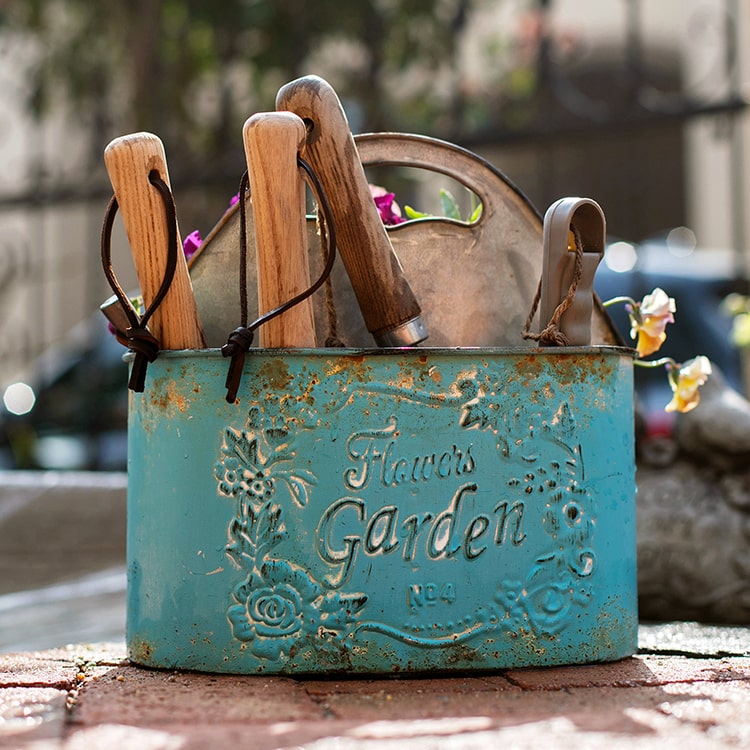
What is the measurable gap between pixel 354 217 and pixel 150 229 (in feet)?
0.83

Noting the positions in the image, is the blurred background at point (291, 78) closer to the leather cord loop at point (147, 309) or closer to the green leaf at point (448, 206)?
the green leaf at point (448, 206)

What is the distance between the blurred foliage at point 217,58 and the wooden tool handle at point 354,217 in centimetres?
268

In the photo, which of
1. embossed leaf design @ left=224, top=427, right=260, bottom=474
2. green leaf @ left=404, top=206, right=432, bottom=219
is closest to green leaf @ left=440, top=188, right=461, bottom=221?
green leaf @ left=404, top=206, right=432, bottom=219

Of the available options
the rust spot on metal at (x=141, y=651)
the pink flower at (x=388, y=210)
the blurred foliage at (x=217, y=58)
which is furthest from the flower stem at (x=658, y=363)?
the blurred foliage at (x=217, y=58)

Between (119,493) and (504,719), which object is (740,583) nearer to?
(504,719)

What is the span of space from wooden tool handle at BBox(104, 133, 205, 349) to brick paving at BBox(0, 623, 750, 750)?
1.40ft

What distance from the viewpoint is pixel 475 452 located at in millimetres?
1399

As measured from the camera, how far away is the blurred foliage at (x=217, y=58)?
4.61 meters

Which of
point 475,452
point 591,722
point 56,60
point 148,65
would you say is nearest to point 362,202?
point 475,452

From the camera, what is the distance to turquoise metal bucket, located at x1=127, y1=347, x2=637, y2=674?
138cm

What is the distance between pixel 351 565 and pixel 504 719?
0.94 ft

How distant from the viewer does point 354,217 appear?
1476 mm

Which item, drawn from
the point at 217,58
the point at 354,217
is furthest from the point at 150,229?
the point at 217,58

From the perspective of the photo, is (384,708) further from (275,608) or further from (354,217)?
(354,217)
